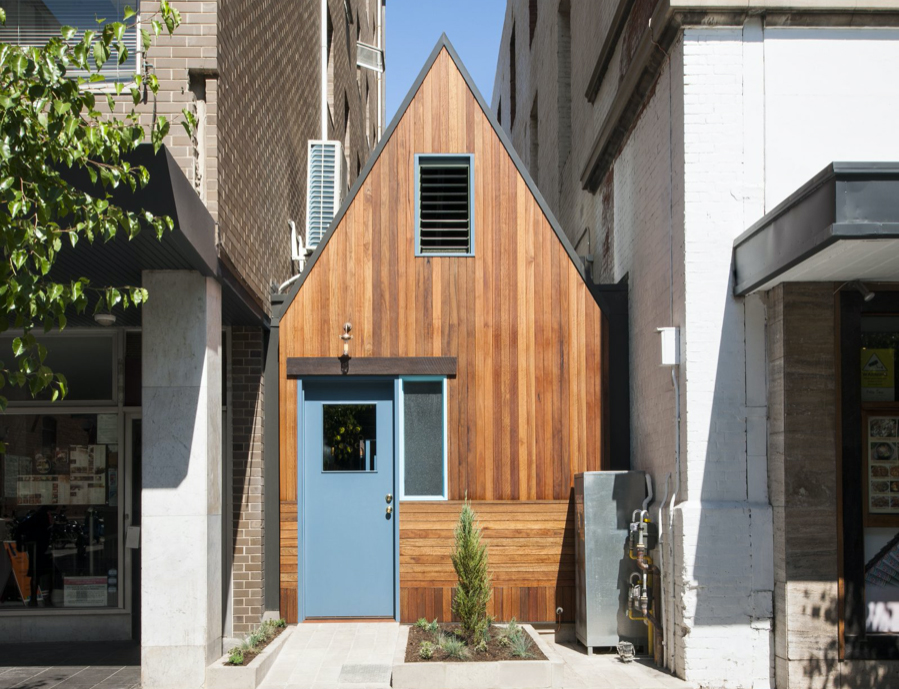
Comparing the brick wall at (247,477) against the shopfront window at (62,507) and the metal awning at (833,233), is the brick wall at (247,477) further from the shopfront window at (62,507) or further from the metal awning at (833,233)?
the metal awning at (833,233)

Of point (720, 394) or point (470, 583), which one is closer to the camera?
point (720, 394)

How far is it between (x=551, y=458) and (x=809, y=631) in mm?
3145

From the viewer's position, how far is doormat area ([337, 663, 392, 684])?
7742 millimetres

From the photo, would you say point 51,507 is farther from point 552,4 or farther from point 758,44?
point 552,4

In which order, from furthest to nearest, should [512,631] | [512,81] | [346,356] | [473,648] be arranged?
[512,81], [346,356], [512,631], [473,648]

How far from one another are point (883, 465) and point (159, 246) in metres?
6.07

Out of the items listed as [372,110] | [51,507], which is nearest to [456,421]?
[51,507]

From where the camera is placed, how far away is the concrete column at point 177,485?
748 centimetres

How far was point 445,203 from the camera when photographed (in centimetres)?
1012

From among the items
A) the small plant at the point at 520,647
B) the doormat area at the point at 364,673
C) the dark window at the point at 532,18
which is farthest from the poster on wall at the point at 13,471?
the dark window at the point at 532,18

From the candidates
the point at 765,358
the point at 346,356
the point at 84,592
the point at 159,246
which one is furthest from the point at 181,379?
the point at 765,358

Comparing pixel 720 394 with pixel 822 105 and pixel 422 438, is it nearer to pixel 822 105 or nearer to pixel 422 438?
pixel 822 105

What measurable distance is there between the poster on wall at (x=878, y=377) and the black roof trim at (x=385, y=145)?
9.84ft

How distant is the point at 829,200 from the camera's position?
6.27 m
